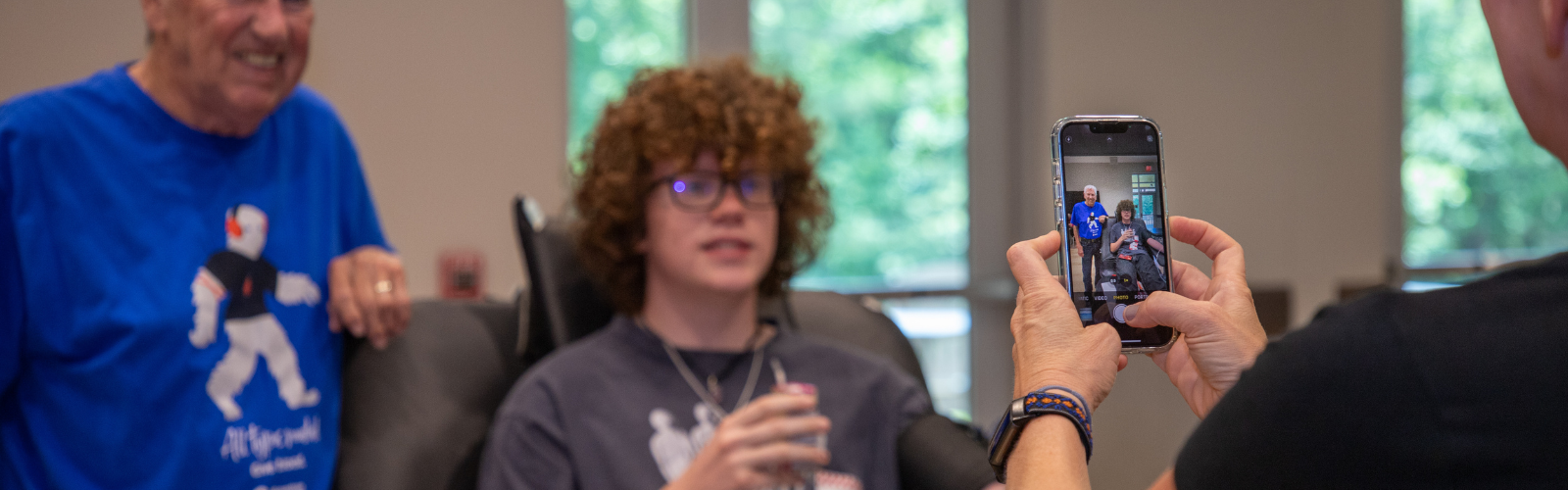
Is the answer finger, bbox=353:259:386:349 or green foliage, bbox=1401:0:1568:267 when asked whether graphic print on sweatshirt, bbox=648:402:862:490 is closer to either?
finger, bbox=353:259:386:349

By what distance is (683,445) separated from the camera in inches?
54.4

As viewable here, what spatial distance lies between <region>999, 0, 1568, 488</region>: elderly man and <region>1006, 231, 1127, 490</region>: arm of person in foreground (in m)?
0.02

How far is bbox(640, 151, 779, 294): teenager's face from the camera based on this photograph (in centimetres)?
143

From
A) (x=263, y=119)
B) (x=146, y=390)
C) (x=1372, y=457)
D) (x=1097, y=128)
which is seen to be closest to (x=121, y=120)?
(x=263, y=119)

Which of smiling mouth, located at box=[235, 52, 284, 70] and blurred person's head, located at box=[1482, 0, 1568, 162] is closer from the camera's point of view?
blurred person's head, located at box=[1482, 0, 1568, 162]

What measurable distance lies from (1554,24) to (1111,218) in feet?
0.62

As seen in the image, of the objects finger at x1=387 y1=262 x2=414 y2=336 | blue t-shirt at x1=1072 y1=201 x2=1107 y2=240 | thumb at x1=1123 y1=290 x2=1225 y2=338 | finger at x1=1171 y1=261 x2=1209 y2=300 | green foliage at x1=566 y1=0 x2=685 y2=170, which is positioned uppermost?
green foliage at x1=566 y1=0 x2=685 y2=170

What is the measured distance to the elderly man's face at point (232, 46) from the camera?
1129mm

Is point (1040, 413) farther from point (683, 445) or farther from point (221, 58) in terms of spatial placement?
point (221, 58)

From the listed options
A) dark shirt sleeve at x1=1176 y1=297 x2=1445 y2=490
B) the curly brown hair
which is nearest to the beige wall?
the curly brown hair

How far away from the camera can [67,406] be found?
1120 mm

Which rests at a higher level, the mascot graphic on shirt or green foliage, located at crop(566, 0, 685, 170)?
green foliage, located at crop(566, 0, 685, 170)

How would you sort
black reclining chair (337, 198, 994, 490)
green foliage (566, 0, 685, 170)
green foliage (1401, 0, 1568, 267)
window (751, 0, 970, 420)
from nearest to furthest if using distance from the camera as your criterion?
green foliage (1401, 0, 1568, 267)
black reclining chair (337, 198, 994, 490)
window (751, 0, 970, 420)
green foliage (566, 0, 685, 170)

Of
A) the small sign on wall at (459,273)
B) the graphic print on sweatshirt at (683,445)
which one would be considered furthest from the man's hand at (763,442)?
the small sign on wall at (459,273)
